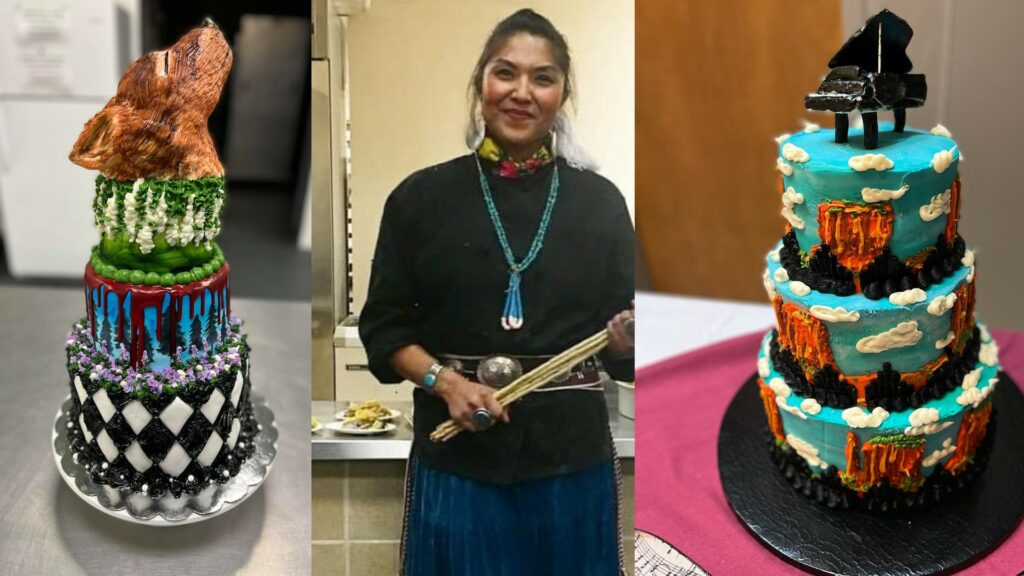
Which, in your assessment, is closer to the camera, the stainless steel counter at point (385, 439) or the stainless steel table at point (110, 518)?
the stainless steel counter at point (385, 439)

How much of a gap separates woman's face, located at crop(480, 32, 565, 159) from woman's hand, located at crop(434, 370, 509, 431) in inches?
9.7

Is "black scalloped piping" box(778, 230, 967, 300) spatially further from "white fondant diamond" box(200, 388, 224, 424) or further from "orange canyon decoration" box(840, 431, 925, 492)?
"white fondant diamond" box(200, 388, 224, 424)

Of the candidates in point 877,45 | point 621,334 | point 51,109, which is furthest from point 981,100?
point 51,109

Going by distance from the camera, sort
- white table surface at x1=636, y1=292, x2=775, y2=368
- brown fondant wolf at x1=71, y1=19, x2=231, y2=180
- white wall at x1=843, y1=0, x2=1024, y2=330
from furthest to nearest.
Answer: white table surface at x1=636, y1=292, x2=775, y2=368 < white wall at x1=843, y1=0, x2=1024, y2=330 < brown fondant wolf at x1=71, y1=19, x2=231, y2=180

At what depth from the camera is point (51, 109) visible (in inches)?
86.0

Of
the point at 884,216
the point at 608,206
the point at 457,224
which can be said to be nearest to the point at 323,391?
the point at 457,224

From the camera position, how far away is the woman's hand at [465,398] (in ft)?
3.26

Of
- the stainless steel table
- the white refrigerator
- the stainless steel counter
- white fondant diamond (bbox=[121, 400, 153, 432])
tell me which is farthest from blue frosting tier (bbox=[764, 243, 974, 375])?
the white refrigerator

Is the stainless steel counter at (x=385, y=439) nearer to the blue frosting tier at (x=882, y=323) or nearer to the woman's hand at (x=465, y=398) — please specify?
the woman's hand at (x=465, y=398)

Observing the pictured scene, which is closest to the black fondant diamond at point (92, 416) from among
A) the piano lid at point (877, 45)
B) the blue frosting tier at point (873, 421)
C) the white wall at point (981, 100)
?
the blue frosting tier at point (873, 421)

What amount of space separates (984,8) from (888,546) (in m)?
0.89

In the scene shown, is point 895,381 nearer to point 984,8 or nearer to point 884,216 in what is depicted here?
point 884,216

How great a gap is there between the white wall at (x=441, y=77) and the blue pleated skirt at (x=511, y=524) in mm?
285

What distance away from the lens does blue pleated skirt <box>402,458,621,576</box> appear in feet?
3.35
